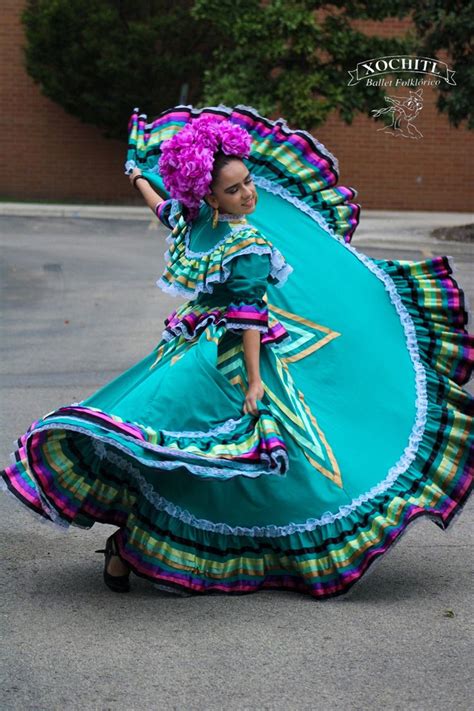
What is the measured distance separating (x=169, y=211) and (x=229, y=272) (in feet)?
2.29

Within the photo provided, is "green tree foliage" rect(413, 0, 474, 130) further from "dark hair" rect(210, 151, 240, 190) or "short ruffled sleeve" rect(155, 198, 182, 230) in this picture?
"dark hair" rect(210, 151, 240, 190)

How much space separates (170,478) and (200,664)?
0.73 metres

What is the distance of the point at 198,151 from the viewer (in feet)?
14.0

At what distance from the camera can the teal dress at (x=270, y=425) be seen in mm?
4141

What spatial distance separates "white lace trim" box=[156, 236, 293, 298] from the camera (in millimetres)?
4262

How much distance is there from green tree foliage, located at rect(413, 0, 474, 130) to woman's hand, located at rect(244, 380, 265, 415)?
1276 cm

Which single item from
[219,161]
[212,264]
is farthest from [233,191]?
[212,264]

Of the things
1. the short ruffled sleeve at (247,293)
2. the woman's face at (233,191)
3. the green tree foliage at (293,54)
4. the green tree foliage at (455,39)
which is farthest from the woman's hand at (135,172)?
the green tree foliage at (293,54)

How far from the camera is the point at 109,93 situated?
21.7 meters

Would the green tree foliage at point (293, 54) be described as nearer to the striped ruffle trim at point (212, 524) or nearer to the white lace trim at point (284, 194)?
the white lace trim at point (284, 194)

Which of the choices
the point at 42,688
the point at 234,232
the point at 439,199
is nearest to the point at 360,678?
the point at 42,688

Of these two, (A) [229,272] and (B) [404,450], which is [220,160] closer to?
Result: (A) [229,272]

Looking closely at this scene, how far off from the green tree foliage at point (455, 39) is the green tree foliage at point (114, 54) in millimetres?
5783

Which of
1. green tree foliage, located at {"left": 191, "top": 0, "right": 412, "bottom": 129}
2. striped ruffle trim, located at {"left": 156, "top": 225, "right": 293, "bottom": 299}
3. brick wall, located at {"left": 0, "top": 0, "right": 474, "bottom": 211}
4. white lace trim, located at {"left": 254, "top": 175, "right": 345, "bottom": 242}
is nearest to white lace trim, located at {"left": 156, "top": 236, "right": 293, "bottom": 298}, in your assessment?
striped ruffle trim, located at {"left": 156, "top": 225, "right": 293, "bottom": 299}
